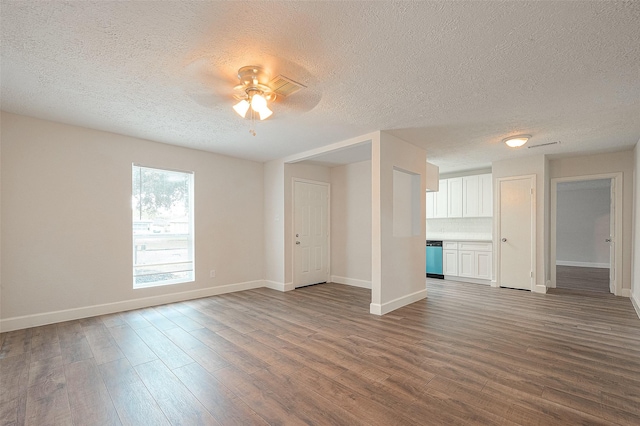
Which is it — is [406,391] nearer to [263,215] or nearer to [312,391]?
[312,391]

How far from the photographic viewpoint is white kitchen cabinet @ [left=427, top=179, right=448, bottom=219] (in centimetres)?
715

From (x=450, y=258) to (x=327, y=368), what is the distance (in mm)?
4986

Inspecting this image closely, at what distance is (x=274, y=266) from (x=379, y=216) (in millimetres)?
2705

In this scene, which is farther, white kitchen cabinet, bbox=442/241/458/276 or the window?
white kitchen cabinet, bbox=442/241/458/276

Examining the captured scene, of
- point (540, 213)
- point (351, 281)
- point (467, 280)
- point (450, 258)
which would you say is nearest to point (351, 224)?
point (351, 281)

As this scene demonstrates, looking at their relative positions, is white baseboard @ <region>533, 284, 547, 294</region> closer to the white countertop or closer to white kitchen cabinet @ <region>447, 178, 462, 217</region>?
the white countertop

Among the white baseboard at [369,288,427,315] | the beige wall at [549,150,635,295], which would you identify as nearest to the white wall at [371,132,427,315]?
the white baseboard at [369,288,427,315]

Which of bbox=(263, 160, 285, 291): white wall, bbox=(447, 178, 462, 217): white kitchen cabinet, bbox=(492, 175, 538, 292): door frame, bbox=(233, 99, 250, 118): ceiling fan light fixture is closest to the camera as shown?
bbox=(233, 99, 250, 118): ceiling fan light fixture

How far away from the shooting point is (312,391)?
2.21m

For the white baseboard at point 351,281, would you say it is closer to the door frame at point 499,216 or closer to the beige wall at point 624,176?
the door frame at point 499,216

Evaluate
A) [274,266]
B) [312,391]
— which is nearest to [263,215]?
[274,266]

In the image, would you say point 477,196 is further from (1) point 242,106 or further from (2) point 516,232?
(1) point 242,106

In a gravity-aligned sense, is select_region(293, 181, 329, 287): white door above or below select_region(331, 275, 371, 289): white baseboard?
above

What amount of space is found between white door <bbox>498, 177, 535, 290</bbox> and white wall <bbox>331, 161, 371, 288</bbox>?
8.63 ft
